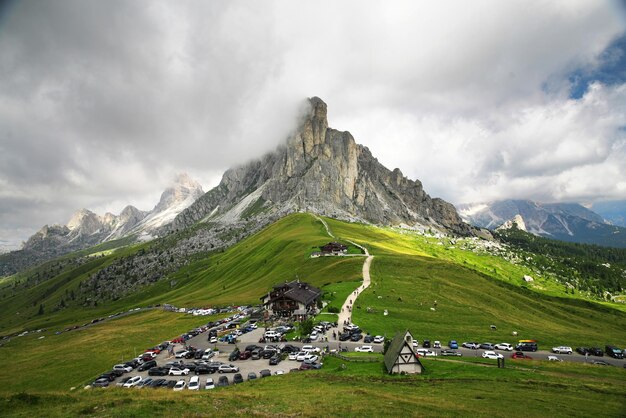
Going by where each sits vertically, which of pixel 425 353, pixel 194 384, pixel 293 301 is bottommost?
pixel 425 353

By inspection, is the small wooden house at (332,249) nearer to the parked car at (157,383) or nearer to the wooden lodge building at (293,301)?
the wooden lodge building at (293,301)

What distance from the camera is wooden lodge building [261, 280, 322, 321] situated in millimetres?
99625

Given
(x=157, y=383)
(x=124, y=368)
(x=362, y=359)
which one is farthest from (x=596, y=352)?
(x=124, y=368)

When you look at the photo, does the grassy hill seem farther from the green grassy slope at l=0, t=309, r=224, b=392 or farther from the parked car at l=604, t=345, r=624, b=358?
the parked car at l=604, t=345, r=624, b=358

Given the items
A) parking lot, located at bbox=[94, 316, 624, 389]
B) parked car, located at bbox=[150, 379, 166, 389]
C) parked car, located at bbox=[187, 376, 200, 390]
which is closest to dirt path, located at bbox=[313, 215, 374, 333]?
parking lot, located at bbox=[94, 316, 624, 389]

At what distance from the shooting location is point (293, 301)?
101 metres

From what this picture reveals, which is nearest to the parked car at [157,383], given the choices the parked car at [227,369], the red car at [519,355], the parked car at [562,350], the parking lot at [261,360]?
the parking lot at [261,360]

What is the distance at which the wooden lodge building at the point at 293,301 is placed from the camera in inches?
3922

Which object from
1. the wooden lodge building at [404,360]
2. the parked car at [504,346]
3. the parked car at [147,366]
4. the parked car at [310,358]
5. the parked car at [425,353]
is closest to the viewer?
the wooden lodge building at [404,360]

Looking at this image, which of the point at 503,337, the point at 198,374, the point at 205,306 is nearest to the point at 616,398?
the point at 503,337

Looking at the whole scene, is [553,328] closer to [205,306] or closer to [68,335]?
[205,306]

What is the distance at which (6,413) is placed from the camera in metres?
31.8

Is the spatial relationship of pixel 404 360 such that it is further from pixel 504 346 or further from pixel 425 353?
pixel 504 346

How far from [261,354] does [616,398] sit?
53.8 metres
